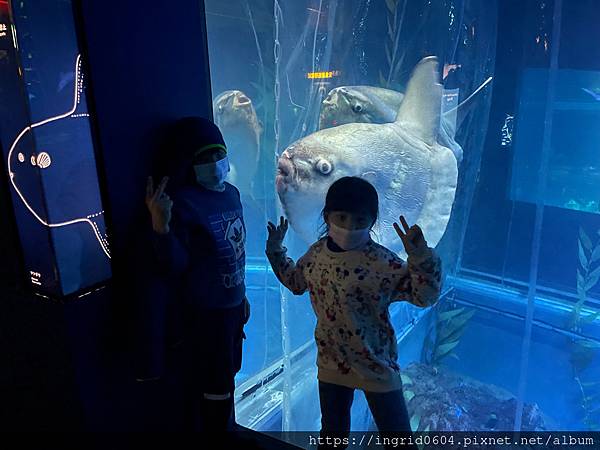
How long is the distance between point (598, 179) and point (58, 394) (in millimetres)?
4360

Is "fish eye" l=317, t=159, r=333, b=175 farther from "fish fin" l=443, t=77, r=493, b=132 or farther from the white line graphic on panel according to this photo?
"fish fin" l=443, t=77, r=493, b=132

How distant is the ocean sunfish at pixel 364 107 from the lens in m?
2.45

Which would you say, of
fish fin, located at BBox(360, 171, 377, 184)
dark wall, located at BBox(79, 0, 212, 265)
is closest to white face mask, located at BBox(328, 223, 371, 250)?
dark wall, located at BBox(79, 0, 212, 265)

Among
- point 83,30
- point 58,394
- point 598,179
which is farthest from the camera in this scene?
point 598,179

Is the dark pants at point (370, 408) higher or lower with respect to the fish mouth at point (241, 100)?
lower

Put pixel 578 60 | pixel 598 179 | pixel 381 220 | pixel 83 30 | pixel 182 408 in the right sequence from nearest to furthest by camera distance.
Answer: pixel 83 30, pixel 182 408, pixel 381 220, pixel 578 60, pixel 598 179

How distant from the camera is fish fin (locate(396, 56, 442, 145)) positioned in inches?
91.0

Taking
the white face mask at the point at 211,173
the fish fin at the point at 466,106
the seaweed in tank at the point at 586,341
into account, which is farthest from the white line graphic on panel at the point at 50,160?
the seaweed in tank at the point at 586,341

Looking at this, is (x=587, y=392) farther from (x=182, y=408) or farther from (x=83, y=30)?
(x=83, y=30)

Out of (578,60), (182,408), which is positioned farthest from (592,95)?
(182,408)

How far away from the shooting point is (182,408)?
188 cm

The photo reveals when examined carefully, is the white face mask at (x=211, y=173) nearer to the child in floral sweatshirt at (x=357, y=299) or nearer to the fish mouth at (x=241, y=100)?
the child in floral sweatshirt at (x=357, y=299)

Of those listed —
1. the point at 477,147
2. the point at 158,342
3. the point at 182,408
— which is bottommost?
the point at 182,408

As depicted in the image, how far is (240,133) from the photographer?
3.07 meters
